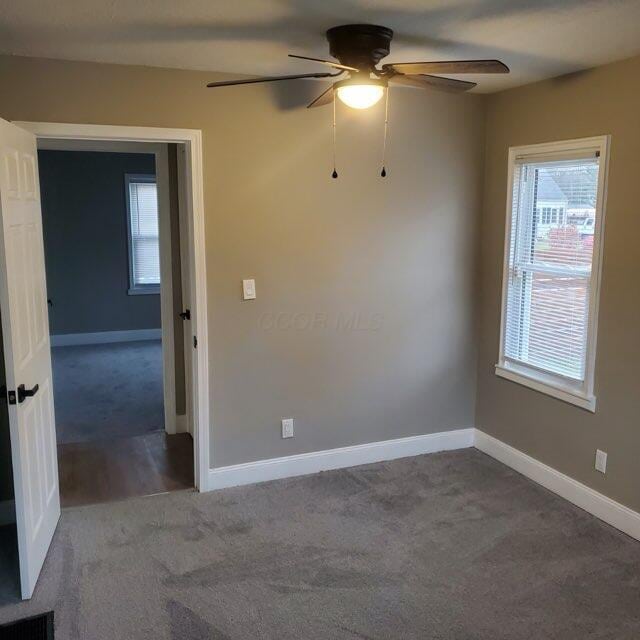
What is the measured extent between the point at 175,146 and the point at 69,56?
1448mm

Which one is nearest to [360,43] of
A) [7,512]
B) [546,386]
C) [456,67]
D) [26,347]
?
[456,67]

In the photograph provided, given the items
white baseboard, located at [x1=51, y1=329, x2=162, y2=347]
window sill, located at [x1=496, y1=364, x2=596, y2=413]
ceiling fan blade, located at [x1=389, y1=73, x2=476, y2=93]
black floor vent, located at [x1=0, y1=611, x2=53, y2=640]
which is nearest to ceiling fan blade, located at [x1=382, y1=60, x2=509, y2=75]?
ceiling fan blade, located at [x1=389, y1=73, x2=476, y2=93]

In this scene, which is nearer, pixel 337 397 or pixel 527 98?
pixel 527 98

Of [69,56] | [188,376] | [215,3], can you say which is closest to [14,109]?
[69,56]

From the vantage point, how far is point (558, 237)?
3625mm

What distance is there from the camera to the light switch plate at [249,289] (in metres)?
3.65

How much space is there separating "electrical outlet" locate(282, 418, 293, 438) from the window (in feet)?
15.3

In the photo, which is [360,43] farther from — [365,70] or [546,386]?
[546,386]

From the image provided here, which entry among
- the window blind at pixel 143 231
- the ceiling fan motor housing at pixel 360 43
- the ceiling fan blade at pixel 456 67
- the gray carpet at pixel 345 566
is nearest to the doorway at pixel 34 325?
the gray carpet at pixel 345 566

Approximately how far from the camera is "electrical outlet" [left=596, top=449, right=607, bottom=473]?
3391 millimetres

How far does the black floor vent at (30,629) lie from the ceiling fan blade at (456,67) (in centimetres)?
261

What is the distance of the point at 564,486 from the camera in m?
3.66

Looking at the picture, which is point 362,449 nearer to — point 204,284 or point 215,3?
point 204,284

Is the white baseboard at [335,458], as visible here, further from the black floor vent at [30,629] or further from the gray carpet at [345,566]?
the black floor vent at [30,629]
